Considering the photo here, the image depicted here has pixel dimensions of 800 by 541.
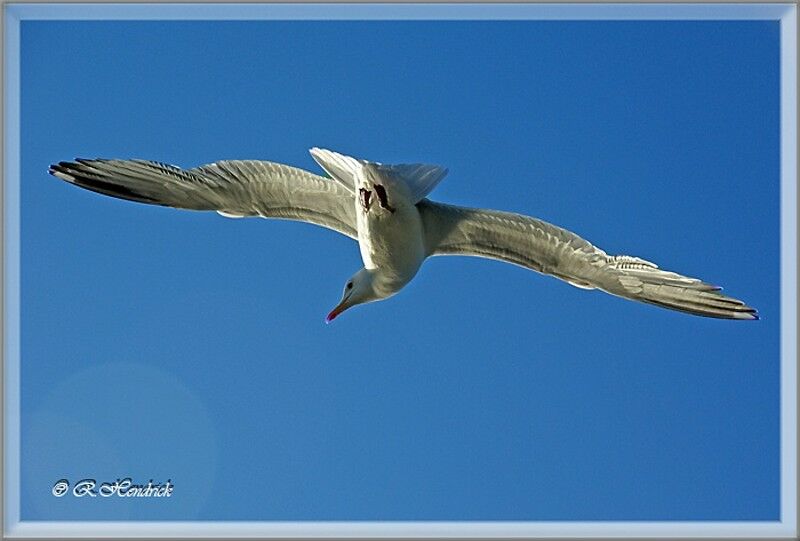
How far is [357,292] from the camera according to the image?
17.8ft

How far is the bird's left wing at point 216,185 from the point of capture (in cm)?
507

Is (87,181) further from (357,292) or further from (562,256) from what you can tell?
(562,256)

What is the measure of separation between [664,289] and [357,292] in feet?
5.48

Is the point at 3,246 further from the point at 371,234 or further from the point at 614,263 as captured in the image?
the point at 614,263

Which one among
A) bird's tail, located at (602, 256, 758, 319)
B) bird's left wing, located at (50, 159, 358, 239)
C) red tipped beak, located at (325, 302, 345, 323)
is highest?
bird's tail, located at (602, 256, 758, 319)

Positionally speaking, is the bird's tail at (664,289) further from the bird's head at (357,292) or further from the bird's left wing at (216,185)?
the bird's left wing at (216,185)

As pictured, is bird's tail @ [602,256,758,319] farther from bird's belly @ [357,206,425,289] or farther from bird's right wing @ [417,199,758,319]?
bird's belly @ [357,206,425,289]

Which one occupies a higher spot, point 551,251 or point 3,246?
point 551,251

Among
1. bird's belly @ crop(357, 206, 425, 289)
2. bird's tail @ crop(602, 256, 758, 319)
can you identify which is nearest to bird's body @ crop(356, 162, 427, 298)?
bird's belly @ crop(357, 206, 425, 289)

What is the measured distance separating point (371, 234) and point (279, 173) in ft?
1.93

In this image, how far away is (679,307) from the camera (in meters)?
5.27

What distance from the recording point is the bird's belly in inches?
198
